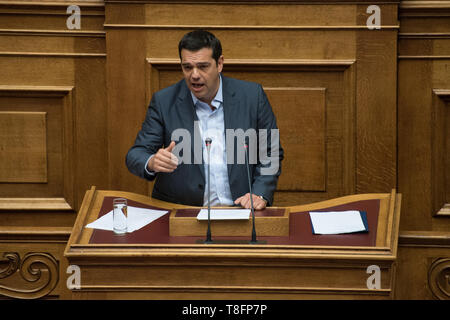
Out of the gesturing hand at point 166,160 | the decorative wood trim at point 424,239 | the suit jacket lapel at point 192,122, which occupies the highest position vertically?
the suit jacket lapel at point 192,122

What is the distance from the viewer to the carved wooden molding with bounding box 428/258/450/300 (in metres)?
3.61

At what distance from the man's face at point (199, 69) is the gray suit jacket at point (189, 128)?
156mm

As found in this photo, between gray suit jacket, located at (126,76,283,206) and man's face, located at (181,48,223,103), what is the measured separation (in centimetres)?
16

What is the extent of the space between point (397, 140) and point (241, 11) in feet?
3.68

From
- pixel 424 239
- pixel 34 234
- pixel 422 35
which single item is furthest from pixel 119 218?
pixel 422 35

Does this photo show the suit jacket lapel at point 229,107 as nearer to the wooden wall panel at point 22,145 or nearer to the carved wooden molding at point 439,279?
the wooden wall panel at point 22,145

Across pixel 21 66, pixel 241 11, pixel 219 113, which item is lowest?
pixel 219 113

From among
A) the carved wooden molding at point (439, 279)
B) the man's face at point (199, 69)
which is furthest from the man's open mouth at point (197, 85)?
the carved wooden molding at point (439, 279)

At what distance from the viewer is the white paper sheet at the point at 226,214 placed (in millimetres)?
2375

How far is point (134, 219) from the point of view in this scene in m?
2.54

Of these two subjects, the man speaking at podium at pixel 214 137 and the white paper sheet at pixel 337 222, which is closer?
the white paper sheet at pixel 337 222

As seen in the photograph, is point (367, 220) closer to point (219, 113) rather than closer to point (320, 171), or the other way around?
point (219, 113)

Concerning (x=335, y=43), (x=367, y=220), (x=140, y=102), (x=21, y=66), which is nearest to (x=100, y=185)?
(x=140, y=102)

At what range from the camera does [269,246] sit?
2.18 m
